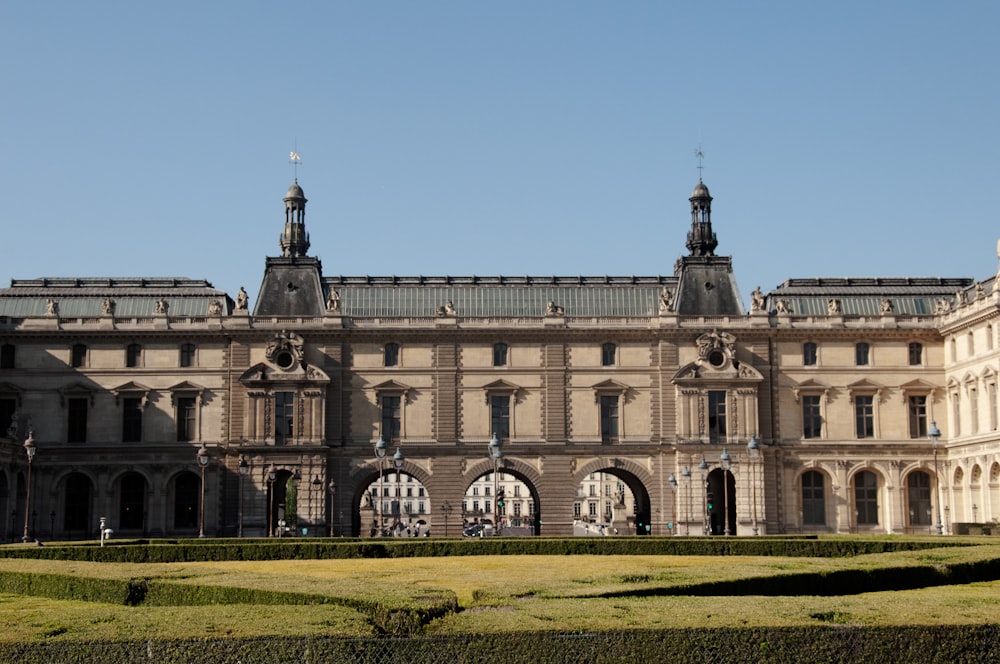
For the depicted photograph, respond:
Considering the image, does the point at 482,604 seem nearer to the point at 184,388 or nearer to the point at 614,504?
the point at 184,388

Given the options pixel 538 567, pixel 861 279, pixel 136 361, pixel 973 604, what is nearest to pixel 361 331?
pixel 136 361

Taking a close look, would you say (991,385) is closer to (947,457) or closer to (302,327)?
(947,457)

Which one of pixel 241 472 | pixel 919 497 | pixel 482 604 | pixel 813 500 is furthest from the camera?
pixel 919 497

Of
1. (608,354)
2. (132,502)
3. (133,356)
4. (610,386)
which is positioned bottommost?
(132,502)

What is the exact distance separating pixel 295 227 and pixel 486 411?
19.4m

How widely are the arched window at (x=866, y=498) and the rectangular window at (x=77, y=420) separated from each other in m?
49.9

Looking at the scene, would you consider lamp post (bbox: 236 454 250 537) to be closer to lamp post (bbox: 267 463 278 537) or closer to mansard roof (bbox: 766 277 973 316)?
lamp post (bbox: 267 463 278 537)

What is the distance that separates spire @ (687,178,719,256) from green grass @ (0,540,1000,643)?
54805mm

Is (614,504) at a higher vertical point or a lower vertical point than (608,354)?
lower

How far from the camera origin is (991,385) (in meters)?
77.7

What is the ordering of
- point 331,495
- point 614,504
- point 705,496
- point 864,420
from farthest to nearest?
point 614,504 < point 864,420 < point 331,495 < point 705,496

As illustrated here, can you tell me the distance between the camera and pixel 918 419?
86062 mm

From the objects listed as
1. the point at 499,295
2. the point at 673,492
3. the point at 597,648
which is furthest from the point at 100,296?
the point at 597,648

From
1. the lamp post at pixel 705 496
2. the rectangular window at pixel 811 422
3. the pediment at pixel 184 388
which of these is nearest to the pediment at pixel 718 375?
the rectangular window at pixel 811 422
